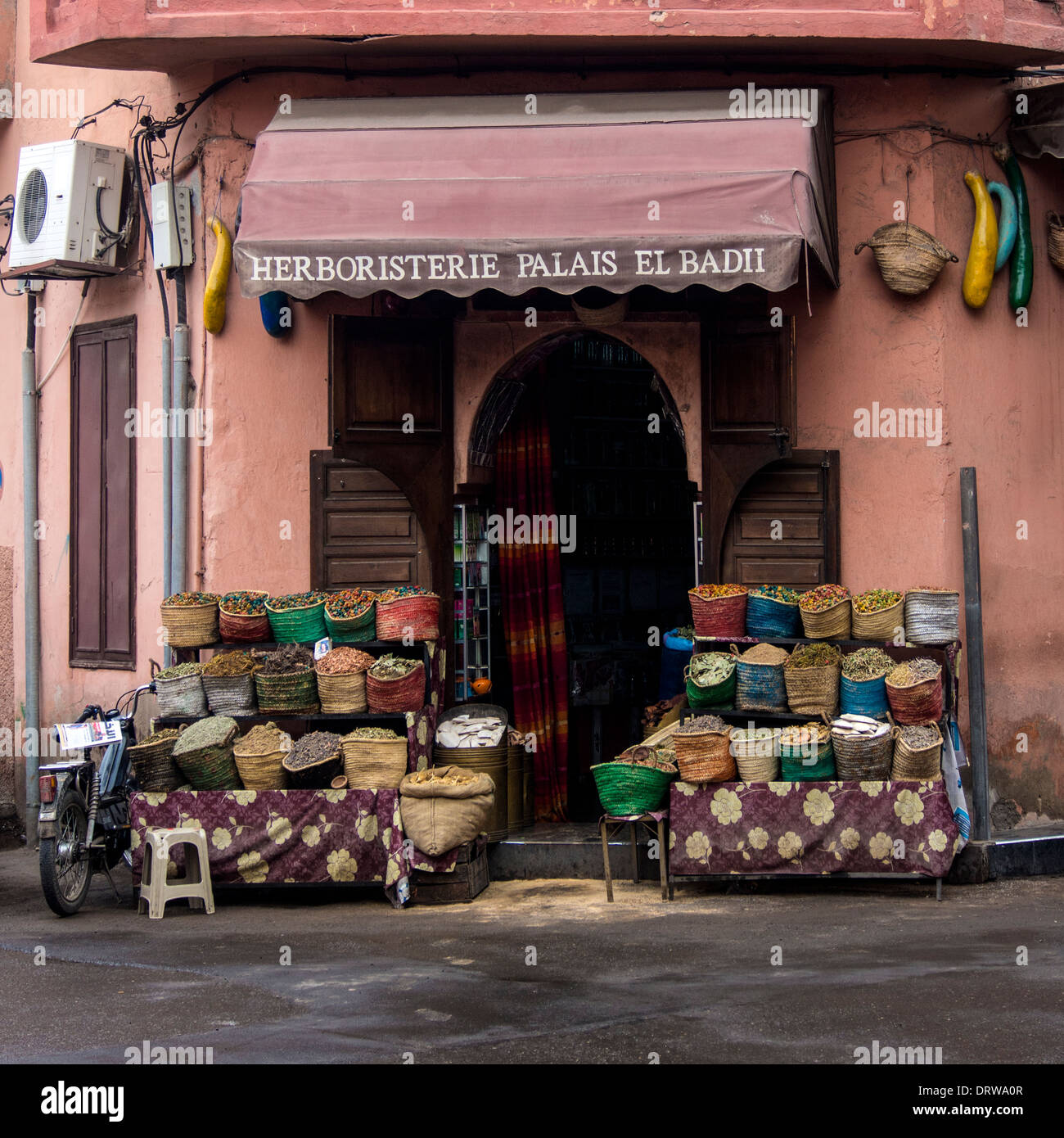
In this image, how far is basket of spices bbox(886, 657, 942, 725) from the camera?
26.9 feet

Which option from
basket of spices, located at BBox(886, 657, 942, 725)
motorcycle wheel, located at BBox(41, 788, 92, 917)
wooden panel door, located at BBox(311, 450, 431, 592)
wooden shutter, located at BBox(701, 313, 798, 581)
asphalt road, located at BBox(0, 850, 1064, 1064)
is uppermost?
wooden shutter, located at BBox(701, 313, 798, 581)

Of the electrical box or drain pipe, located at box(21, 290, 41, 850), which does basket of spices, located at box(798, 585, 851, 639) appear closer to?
the electrical box

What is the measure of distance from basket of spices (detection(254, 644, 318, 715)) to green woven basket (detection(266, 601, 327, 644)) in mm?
172

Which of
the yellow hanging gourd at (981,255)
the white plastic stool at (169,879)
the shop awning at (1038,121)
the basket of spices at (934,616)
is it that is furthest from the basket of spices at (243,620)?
the shop awning at (1038,121)

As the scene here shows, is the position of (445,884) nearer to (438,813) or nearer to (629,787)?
(438,813)

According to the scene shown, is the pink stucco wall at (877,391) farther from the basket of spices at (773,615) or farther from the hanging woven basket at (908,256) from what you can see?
the basket of spices at (773,615)

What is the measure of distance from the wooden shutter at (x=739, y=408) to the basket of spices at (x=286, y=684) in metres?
2.68

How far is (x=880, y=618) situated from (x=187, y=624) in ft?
13.7

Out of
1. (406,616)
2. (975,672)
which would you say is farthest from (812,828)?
(406,616)

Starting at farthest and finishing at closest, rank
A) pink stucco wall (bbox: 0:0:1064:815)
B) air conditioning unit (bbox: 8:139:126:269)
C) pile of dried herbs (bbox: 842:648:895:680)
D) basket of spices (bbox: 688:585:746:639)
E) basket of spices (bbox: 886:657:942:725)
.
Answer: air conditioning unit (bbox: 8:139:126:269)
pink stucco wall (bbox: 0:0:1064:815)
basket of spices (bbox: 688:585:746:639)
pile of dried herbs (bbox: 842:648:895:680)
basket of spices (bbox: 886:657:942:725)

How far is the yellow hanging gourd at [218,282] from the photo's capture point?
9.62 meters

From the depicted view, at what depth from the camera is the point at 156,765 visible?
8523 mm

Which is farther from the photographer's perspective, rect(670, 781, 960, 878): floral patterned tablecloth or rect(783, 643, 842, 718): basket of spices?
rect(783, 643, 842, 718): basket of spices

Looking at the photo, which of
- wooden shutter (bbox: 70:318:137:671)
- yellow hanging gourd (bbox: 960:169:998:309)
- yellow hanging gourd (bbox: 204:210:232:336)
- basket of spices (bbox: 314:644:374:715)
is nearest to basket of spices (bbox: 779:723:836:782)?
basket of spices (bbox: 314:644:374:715)
